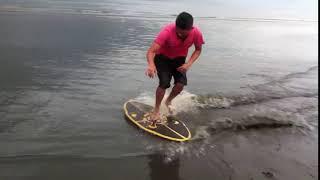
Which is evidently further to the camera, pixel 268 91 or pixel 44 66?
pixel 44 66

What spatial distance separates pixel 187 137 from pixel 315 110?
3.97 metres

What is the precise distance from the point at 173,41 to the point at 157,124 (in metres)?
1.58

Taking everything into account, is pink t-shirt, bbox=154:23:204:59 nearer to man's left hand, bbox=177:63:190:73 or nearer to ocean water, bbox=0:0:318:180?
man's left hand, bbox=177:63:190:73

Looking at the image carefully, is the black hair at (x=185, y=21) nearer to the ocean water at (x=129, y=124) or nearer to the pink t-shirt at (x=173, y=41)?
the pink t-shirt at (x=173, y=41)

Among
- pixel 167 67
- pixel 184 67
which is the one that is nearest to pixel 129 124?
pixel 167 67

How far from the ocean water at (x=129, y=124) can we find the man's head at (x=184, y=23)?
75.7 inches

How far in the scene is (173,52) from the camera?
7.94 metres

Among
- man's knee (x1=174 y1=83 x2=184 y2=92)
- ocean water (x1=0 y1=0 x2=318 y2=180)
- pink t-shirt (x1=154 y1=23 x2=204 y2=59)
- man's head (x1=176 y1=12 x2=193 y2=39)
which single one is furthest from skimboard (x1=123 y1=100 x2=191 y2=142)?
man's head (x1=176 y1=12 x2=193 y2=39)

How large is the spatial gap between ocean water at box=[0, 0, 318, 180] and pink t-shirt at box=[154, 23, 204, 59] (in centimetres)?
147

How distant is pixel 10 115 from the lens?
323 inches

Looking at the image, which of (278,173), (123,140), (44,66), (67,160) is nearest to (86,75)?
(44,66)

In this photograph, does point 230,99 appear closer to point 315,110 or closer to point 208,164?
point 315,110

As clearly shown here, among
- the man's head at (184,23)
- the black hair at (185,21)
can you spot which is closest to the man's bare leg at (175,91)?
the man's head at (184,23)

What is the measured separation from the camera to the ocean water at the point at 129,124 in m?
6.53
